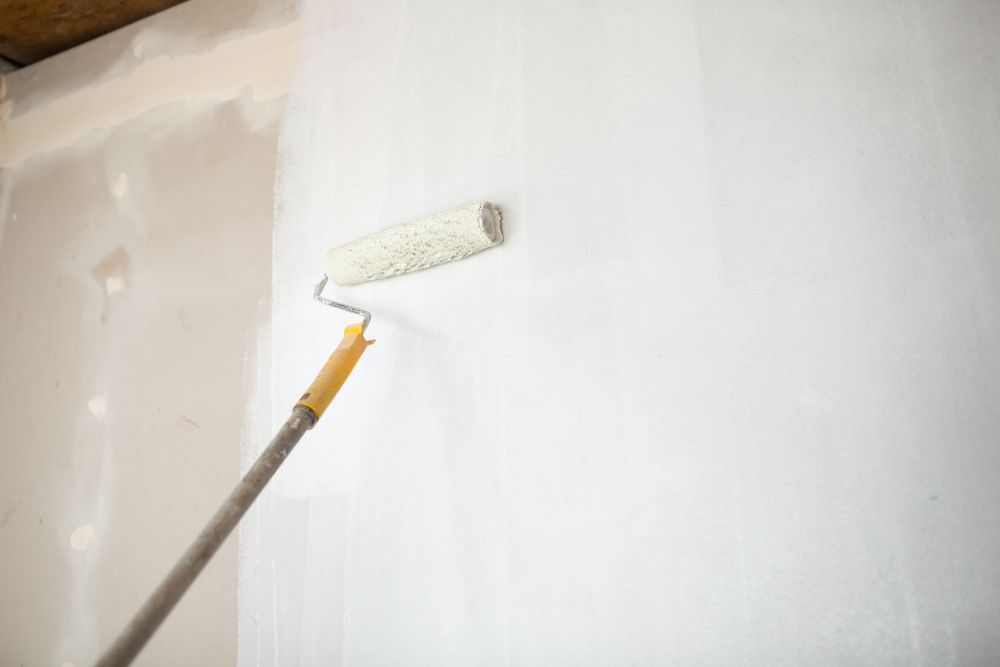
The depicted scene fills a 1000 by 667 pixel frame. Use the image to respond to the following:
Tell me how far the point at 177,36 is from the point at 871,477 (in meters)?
2.03

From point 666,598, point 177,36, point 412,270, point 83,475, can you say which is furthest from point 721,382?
point 177,36

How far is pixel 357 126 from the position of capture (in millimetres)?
1679

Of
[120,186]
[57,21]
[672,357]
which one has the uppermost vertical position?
[57,21]

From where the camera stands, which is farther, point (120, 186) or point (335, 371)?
point (120, 186)

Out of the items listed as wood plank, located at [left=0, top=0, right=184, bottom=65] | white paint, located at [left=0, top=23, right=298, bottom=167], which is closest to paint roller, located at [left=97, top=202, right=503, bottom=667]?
white paint, located at [left=0, top=23, right=298, bottom=167]

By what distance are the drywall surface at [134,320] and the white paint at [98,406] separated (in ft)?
0.05

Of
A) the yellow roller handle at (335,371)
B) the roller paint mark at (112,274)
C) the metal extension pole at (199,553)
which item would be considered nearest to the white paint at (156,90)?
the roller paint mark at (112,274)

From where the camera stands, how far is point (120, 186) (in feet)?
6.54

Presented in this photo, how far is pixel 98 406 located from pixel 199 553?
40.9 inches

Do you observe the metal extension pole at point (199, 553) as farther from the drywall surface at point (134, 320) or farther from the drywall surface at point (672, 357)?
the drywall surface at point (134, 320)

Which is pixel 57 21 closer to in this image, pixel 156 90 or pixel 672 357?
pixel 156 90

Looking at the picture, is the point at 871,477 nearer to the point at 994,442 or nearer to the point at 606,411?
the point at 994,442

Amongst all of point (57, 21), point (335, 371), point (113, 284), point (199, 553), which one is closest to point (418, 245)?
point (335, 371)

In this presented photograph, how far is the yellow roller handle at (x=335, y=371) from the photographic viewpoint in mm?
1284
